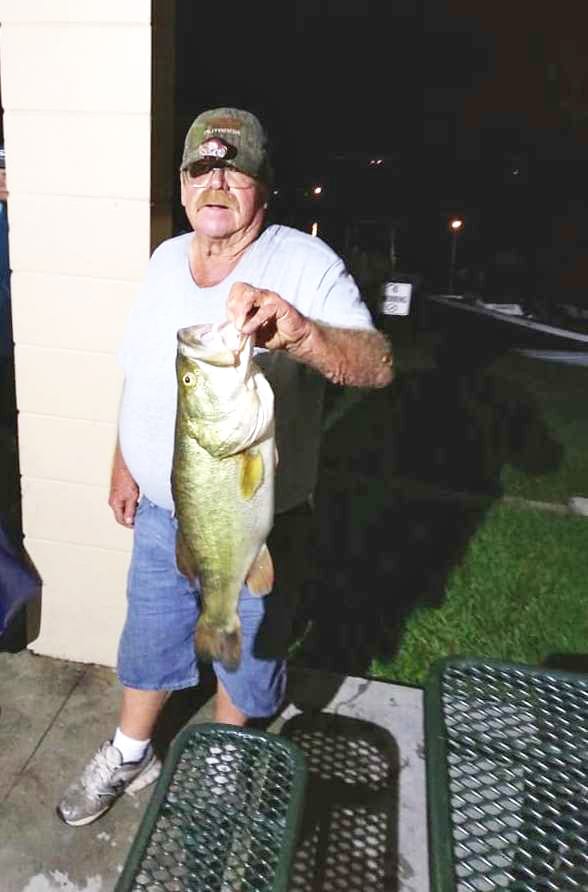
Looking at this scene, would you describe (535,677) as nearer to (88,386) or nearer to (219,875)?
(219,875)

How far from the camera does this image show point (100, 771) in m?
2.79

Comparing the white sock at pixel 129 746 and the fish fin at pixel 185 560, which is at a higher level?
the fish fin at pixel 185 560

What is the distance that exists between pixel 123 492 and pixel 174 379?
632mm

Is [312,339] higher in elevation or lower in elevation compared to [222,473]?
higher

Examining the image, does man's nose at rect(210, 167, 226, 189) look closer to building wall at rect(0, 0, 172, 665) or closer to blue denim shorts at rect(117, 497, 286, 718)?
building wall at rect(0, 0, 172, 665)

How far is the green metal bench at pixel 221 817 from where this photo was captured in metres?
1.67

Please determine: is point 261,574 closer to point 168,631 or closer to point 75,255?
point 168,631

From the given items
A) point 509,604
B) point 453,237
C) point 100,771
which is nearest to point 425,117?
point 453,237

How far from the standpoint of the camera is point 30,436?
10.8 feet

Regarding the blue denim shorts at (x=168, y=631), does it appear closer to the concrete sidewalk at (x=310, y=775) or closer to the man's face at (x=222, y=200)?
the concrete sidewalk at (x=310, y=775)

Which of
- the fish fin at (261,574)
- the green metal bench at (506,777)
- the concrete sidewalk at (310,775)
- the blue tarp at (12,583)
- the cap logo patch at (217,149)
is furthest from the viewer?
the blue tarp at (12,583)

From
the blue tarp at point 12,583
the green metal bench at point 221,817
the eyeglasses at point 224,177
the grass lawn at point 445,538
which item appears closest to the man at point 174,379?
the eyeglasses at point 224,177

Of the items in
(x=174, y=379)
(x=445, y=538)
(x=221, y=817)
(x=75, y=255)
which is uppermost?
(x=75, y=255)

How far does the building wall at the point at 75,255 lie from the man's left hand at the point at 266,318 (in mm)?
1277
